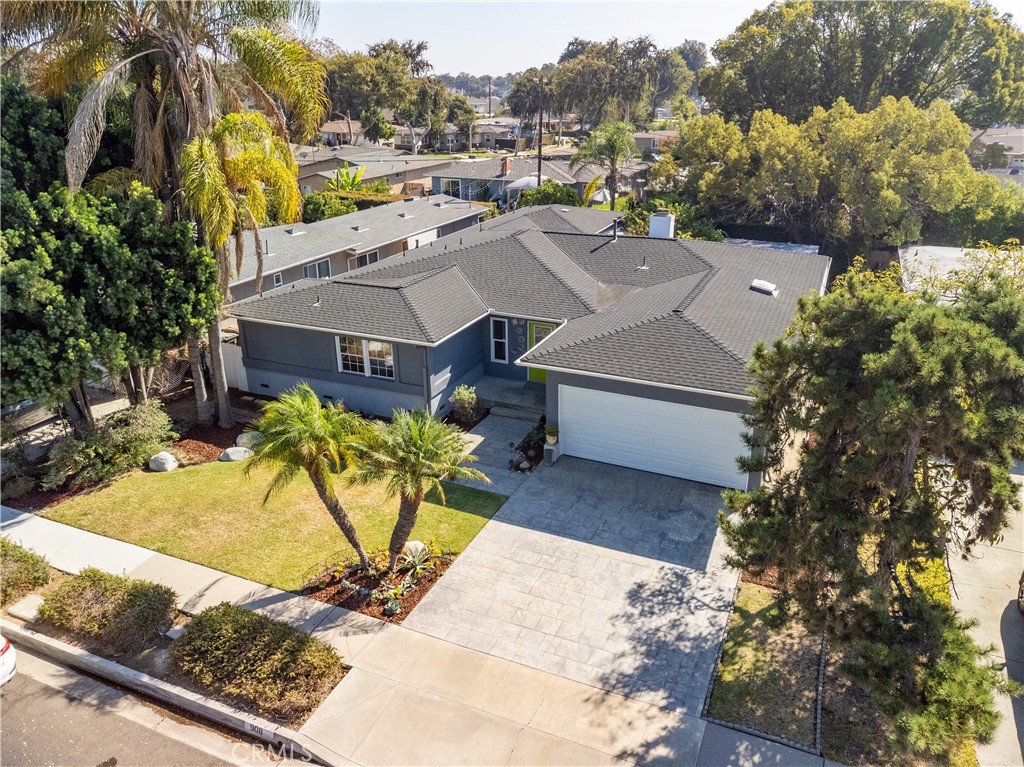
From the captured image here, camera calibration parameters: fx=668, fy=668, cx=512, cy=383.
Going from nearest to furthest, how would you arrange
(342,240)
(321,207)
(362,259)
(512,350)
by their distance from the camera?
(512,350) < (342,240) < (362,259) < (321,207)

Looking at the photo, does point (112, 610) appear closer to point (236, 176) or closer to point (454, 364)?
point (236, 176)

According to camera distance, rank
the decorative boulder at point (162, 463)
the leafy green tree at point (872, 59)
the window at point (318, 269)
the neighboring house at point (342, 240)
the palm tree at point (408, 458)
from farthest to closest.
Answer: the leafy green tree at point (872, 59)
the window at point (318, 269)
the neighboring house at point (342, 240)
the decorative boulder at point (162, 463)
the palm tree at point (408, 458)

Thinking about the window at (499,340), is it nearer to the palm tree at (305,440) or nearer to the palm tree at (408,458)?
the palm tree at (408,458)

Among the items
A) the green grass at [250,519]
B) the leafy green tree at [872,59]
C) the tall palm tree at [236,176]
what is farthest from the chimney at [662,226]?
the leafy green tree at [872,59]

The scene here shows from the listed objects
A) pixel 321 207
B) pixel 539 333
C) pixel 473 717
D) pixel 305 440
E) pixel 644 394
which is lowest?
pixel 473 717

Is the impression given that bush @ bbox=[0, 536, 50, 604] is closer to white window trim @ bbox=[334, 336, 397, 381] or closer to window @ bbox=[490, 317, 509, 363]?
white window trim @ bbox=[334, 336, 397, 381]

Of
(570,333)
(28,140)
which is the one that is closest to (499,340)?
(570,333)
